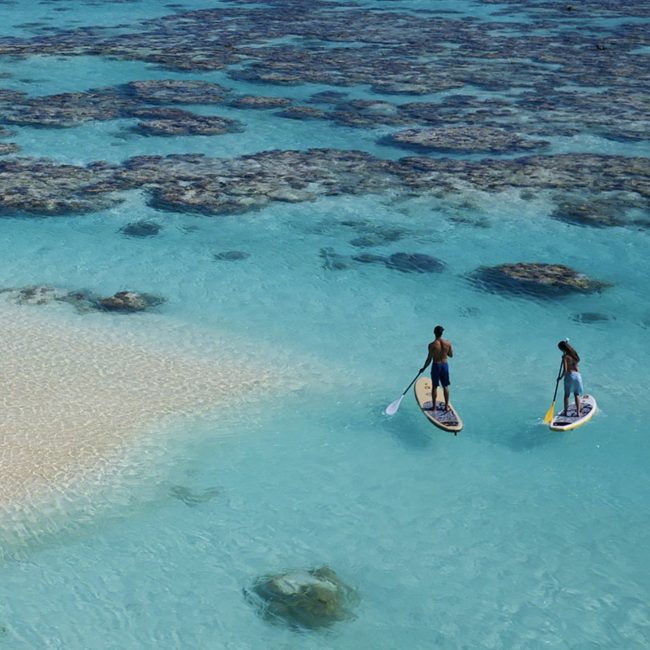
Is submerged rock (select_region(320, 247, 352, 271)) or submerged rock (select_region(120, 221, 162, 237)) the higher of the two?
submerged rock (select_region(120, 221, 162, 237))

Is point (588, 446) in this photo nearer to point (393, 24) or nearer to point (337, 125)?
point (337, 125)

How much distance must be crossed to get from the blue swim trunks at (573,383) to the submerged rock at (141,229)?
13.4m

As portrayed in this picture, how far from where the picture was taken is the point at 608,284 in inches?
882

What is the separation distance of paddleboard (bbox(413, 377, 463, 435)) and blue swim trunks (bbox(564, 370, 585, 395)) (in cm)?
205

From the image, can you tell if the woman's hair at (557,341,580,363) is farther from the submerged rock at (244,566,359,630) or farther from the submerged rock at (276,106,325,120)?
the submerged rock at (276,106,325,120)

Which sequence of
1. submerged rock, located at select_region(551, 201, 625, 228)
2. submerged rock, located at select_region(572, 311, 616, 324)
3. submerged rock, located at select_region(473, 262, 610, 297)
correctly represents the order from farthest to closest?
submerged rock, located at select_region(551, 201, 625, 228) → submerged rock, located at select_region(473, 262, 610, 297) → submerged rock, located at select_region(572, 311, 616, 324)

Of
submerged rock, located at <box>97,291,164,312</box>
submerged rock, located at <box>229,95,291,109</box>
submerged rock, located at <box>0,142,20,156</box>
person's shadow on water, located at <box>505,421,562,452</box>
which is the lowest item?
person's shadow on water, located at <box>505,421,562,452</box>

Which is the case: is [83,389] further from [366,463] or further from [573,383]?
[573,383]

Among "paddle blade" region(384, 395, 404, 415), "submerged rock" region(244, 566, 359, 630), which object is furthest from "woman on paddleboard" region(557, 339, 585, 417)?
"submerged rock" region(244, 566, 359, 630)

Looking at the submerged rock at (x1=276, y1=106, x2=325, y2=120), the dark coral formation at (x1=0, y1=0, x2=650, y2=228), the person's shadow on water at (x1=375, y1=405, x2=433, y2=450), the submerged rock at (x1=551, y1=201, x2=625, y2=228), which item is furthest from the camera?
the submerged rock at (x1=276, y1=106, x2=325, y2=120)

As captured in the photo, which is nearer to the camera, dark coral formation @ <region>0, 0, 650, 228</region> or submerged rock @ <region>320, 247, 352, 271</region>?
submerged rock @ <region>320, 247, 352, 271</region>

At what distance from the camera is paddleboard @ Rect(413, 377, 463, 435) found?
16500 mm

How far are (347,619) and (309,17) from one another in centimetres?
5397

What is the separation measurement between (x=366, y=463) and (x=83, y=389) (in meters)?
6.01
